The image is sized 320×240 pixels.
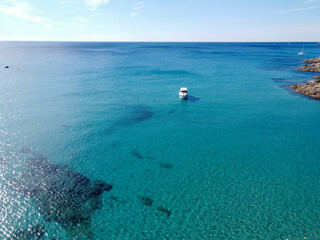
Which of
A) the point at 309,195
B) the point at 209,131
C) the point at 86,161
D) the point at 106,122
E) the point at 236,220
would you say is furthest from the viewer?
the point at 106,122

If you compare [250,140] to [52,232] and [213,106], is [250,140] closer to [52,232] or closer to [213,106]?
[213,106]

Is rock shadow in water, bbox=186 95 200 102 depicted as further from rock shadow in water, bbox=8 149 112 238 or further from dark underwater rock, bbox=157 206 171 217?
dark underwater rock, bbox=157 206 171 217

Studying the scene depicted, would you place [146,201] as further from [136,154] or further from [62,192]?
[62,192]

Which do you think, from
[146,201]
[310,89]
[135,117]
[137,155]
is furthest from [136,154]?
[310,89]

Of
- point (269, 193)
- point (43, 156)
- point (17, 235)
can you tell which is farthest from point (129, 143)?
point (269, 193)

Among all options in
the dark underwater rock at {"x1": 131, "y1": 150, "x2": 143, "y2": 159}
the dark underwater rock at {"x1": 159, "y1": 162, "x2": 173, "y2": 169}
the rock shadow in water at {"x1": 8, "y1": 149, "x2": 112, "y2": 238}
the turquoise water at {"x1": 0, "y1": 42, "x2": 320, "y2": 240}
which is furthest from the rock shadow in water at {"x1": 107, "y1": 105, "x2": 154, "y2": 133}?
the dark underwater rock at {"x1": 159, "y1": 162, "x2": 173, "y2": 169}
